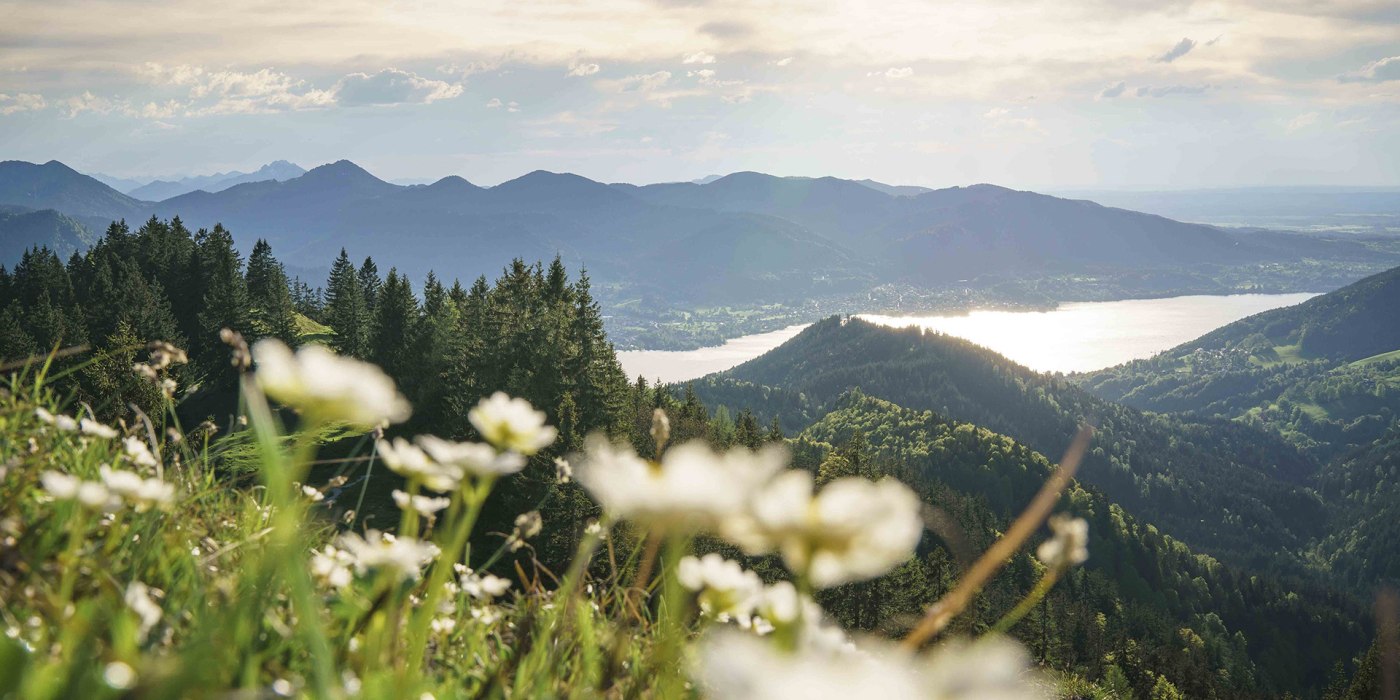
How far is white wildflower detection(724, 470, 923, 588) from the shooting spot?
107 centimetres

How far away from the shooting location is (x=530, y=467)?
90.1 ft

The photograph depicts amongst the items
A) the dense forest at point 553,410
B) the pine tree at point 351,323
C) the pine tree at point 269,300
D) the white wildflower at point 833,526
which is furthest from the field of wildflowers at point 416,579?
the pine tree at point 269,300

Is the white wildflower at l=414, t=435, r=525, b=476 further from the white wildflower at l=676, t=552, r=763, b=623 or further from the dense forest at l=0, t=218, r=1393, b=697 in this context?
the dense forest at l=0, t=218, r=1393, b=697

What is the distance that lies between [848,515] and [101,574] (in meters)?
1.60

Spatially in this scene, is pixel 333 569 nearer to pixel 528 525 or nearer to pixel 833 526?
pixel 528 525

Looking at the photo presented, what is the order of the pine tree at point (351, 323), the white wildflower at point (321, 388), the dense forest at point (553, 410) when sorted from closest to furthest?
the white wildflower at point (321, 388) < the dense forest at point (553, 410) < the pine tree at point (351, 323)

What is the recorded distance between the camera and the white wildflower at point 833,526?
107 cm

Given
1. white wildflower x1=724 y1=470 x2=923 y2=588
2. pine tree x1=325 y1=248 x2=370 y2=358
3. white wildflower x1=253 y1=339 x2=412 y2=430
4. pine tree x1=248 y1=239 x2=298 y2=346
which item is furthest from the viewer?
pine tree x1=248 y1=239 x2=298 y2=346

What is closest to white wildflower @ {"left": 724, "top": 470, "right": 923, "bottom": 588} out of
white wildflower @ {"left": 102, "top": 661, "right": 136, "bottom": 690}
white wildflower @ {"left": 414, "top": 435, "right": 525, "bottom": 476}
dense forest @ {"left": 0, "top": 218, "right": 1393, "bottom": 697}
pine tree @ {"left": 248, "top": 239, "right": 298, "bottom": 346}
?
white wildflower @ {"left": 414, "top": 435, "right": 525, "bottom": 476}

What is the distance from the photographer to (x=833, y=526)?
3.56 ft

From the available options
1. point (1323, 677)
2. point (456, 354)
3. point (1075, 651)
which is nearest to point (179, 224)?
point (456, 354)

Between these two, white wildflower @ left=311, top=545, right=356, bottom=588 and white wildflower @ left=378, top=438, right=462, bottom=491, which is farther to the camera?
white wildflower @ left=311, top=545, right=356, bottom=588

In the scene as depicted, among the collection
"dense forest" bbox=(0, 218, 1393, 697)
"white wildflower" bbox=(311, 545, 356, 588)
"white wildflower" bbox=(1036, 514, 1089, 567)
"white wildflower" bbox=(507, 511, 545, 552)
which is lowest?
"dense forest" bbox=(0, 218, 1393, 697)

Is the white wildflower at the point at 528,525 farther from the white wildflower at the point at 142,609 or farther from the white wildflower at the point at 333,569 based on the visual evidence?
the white wildflower at the point at 142,609
